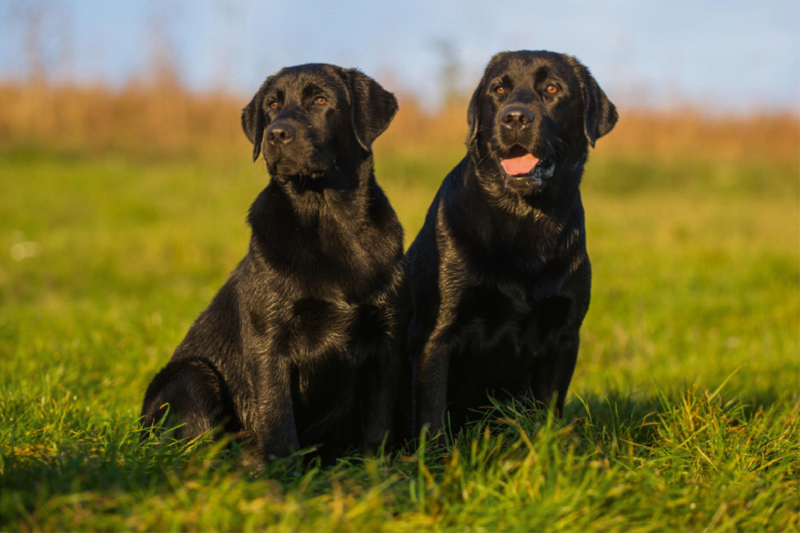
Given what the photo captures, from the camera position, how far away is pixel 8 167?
43.2 feet

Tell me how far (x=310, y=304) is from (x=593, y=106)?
1564mm

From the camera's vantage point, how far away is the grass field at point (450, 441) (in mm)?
1959

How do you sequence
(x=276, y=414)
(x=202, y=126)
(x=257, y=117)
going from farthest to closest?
1. (x=202, y=126)
2. (x=257, y=117)
3. (x=276, y=414)

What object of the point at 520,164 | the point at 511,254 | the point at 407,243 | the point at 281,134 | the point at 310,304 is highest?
the point at 281,134

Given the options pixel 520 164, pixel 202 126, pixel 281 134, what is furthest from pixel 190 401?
pixel 202 126

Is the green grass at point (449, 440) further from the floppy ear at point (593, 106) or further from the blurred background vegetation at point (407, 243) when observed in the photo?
the floppy ear at point (593, 106)

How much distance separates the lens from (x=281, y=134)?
9.36ft

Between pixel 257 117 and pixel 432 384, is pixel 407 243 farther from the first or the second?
pixel 432 384

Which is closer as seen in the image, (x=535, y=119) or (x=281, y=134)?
(x=281, y=134)

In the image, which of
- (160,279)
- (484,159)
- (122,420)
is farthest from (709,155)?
(122,420)

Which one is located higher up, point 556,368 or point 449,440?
point 556,368

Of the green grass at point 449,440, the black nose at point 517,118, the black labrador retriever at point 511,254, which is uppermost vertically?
the black nose at point 517,118

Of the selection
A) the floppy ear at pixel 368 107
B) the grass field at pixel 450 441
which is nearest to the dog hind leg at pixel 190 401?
the grass field at pixel 450 441

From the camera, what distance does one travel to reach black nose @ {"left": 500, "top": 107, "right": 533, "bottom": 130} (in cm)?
294
